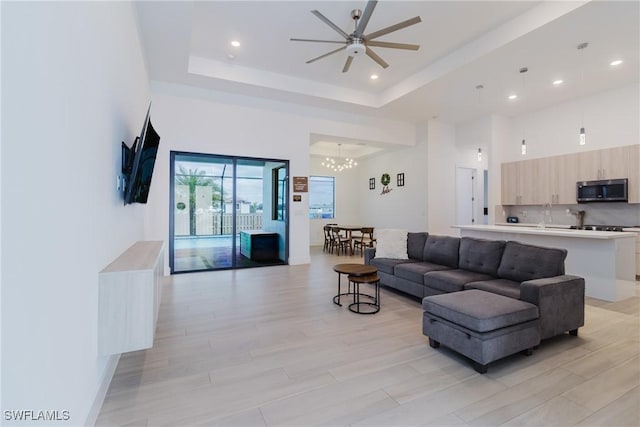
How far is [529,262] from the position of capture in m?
3.29

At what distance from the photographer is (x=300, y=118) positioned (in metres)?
6.97

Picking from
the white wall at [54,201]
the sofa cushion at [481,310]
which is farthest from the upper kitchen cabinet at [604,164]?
the white wall at [54,201]

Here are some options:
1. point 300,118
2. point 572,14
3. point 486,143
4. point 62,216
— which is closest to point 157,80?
point 300,118

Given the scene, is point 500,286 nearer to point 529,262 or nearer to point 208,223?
point 529,262

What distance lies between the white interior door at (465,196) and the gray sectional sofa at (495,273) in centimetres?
452

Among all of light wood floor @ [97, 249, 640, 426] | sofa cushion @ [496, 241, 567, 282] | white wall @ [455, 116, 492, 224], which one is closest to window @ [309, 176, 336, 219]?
white wall @ [455, 116, 492, 224]

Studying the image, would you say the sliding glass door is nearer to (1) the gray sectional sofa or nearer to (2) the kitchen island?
(1) the gray sectional sofa

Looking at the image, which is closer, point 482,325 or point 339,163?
point 482,325

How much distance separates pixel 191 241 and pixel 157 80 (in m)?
3.17

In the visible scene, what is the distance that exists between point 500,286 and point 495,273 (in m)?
0.47

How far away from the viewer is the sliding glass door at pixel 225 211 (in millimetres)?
5949

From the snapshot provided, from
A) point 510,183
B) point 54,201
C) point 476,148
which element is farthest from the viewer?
point 476,148

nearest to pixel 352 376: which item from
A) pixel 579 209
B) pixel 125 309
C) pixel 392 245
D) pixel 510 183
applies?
pixel 125 309

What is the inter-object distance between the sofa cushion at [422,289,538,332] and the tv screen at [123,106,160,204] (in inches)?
117
